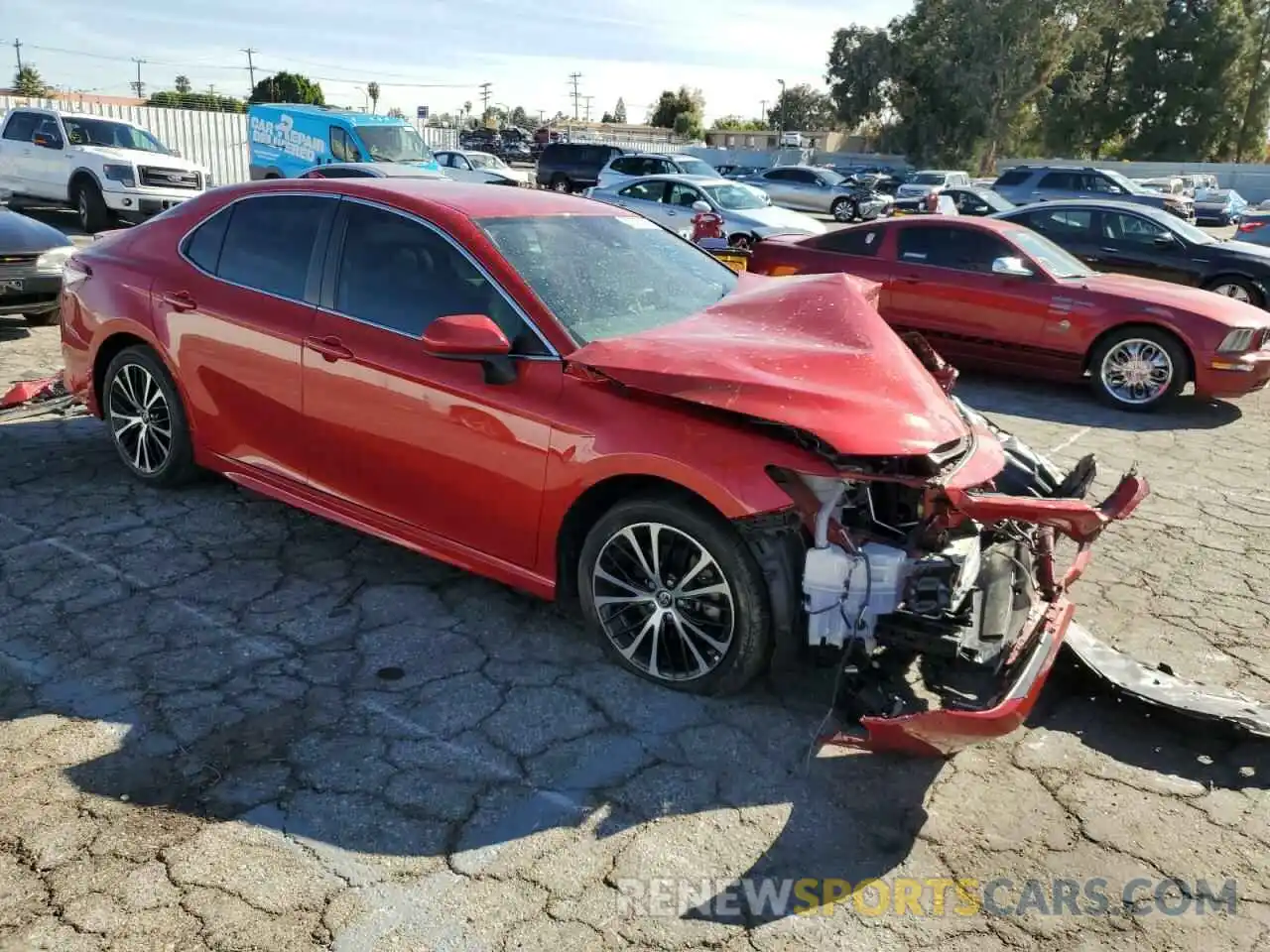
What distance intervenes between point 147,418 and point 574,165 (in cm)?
2455

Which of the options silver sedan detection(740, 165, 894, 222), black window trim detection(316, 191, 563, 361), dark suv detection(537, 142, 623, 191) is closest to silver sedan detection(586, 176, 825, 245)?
dark suv detection(537, 142, 623, 191)

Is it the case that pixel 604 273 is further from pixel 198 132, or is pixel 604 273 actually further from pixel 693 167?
pixel 198 132

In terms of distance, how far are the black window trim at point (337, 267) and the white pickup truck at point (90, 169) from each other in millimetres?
14429

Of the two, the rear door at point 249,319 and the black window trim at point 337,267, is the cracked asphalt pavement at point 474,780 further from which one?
the black window trim at point 337,267

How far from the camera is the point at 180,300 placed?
15.9 feet

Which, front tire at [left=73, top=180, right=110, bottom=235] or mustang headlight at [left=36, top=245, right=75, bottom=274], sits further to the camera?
front tire at [left=73, top=180, right=110, bottom=235]

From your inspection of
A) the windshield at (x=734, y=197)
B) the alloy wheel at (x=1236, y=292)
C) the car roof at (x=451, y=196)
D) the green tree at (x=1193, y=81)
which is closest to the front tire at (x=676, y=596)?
the car roof at (x=451, y=196)

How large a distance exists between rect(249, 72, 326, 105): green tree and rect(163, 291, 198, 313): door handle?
63035 millimetres

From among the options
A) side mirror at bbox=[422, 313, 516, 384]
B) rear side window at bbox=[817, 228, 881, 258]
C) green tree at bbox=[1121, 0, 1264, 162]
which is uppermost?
green tree at bbox=[1121, 0, 1264, 162]

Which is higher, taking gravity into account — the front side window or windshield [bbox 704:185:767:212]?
the front side window

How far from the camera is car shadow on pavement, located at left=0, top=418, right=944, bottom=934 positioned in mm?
2979

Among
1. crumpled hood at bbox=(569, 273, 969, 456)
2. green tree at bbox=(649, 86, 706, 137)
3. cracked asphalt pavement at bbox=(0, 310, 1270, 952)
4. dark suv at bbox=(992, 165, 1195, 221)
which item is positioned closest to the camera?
cracked asphalt pavement at bbox=(0, 310, 1270, 952)

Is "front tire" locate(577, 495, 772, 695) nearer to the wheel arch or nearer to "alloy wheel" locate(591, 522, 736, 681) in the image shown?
"alloy wheel" locate(591, 522, 736, 681)

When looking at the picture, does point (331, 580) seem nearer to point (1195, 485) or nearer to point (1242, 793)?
point (1242, 793)
